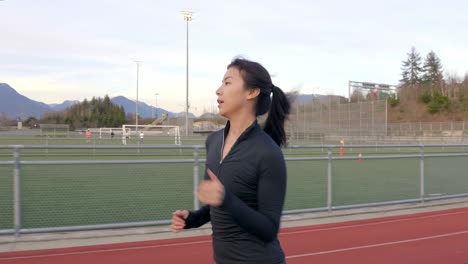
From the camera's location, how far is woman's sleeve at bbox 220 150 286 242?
1934mm

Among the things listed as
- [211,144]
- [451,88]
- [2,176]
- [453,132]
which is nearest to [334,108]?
[453,132]

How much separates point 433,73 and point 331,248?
96.7 meters

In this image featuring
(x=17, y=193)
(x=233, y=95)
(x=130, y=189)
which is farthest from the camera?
(x=130, y=189)

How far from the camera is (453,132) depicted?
52781mm

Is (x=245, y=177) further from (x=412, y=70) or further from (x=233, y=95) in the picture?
(x=412, y=70)

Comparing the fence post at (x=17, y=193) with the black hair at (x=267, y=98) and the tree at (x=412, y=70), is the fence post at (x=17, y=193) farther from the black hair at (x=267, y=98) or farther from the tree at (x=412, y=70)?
the tree at (x=412, y=70)

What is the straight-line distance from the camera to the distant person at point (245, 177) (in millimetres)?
1968

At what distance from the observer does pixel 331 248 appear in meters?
7.49

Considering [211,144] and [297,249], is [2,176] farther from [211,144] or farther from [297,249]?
[211,144]

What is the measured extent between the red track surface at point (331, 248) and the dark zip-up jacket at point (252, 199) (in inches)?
184

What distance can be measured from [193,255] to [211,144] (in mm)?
4827

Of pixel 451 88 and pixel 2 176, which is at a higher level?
pixel 451 88

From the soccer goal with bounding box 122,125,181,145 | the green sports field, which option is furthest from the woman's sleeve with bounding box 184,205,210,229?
the soccer goal with bounding box 122,125,181,145

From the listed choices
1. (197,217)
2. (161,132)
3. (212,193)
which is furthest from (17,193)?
(161,132)
